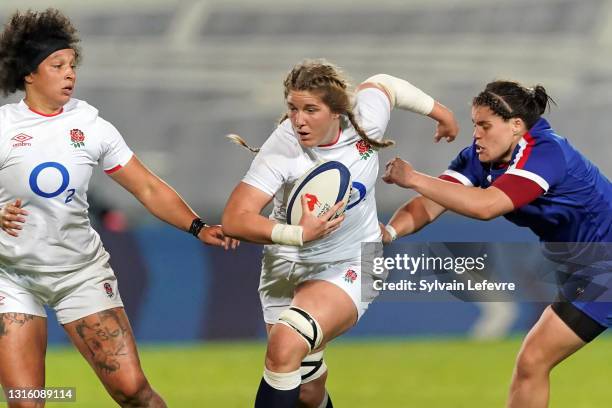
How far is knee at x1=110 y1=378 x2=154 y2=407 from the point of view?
5.12 metres

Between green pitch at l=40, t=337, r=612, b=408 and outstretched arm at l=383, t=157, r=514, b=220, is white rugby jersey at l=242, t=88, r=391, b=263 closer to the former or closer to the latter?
outstretched arm at l=383, t=157, r=514, b=220

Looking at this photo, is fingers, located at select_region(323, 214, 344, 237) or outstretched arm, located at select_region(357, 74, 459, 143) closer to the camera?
fingers, located at select_region(323, 214, 344, 237)

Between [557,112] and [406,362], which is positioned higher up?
[557,112]

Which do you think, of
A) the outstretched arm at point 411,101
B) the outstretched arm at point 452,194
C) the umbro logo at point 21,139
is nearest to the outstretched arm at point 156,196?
the umbro logo at point 21,139

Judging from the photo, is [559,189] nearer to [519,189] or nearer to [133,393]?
[519,189]

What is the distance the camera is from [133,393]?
513 cm

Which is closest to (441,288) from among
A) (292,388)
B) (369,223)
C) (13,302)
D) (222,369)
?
(369,223)

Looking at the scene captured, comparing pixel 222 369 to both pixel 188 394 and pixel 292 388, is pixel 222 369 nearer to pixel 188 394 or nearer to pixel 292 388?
pixel 188 394

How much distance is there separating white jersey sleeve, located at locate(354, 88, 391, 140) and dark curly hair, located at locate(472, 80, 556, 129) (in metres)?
0.42

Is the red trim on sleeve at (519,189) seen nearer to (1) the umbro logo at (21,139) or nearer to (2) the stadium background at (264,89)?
(1) the umbro logo at (21,139)

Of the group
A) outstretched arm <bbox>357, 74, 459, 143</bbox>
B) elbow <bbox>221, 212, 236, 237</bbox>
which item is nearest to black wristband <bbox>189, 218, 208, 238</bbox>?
elbow <bbox>221, 212, 236, 237</bbox>

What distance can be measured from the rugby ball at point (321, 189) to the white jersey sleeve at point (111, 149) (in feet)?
2.50

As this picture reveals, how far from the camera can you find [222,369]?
9.38 metres

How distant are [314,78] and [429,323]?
575 cm
